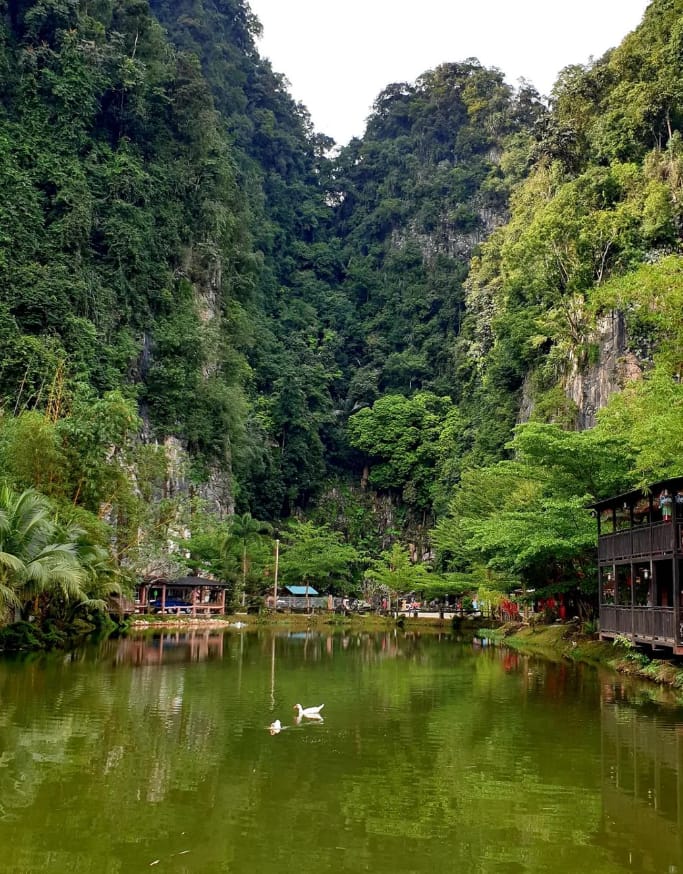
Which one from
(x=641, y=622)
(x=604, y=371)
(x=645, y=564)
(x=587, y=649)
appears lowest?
(x=587, y=649)

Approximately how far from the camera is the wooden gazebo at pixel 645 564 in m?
16.5

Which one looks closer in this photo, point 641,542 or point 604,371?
point 641,542

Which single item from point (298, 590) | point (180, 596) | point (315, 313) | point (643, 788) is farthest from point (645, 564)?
point (315, 313)

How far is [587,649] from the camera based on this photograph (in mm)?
23156

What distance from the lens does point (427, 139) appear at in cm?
8294

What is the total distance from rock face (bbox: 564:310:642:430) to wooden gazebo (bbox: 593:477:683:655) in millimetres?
15385

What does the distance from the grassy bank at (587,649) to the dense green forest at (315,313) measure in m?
1.96

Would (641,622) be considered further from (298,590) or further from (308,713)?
(298,590)

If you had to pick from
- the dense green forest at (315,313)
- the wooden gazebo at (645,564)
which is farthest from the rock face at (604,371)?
the wooden gazebo at (645,564)

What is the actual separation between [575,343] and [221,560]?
25.1 m

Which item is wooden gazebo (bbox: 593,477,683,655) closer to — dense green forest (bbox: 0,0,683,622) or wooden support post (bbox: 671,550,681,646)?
wooden support post (bbox: 671,550,681,646)

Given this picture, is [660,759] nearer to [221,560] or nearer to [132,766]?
[132,766]

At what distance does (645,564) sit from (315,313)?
60527 mm

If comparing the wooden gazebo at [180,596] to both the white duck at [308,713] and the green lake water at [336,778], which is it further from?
the white duck at [308,713]
